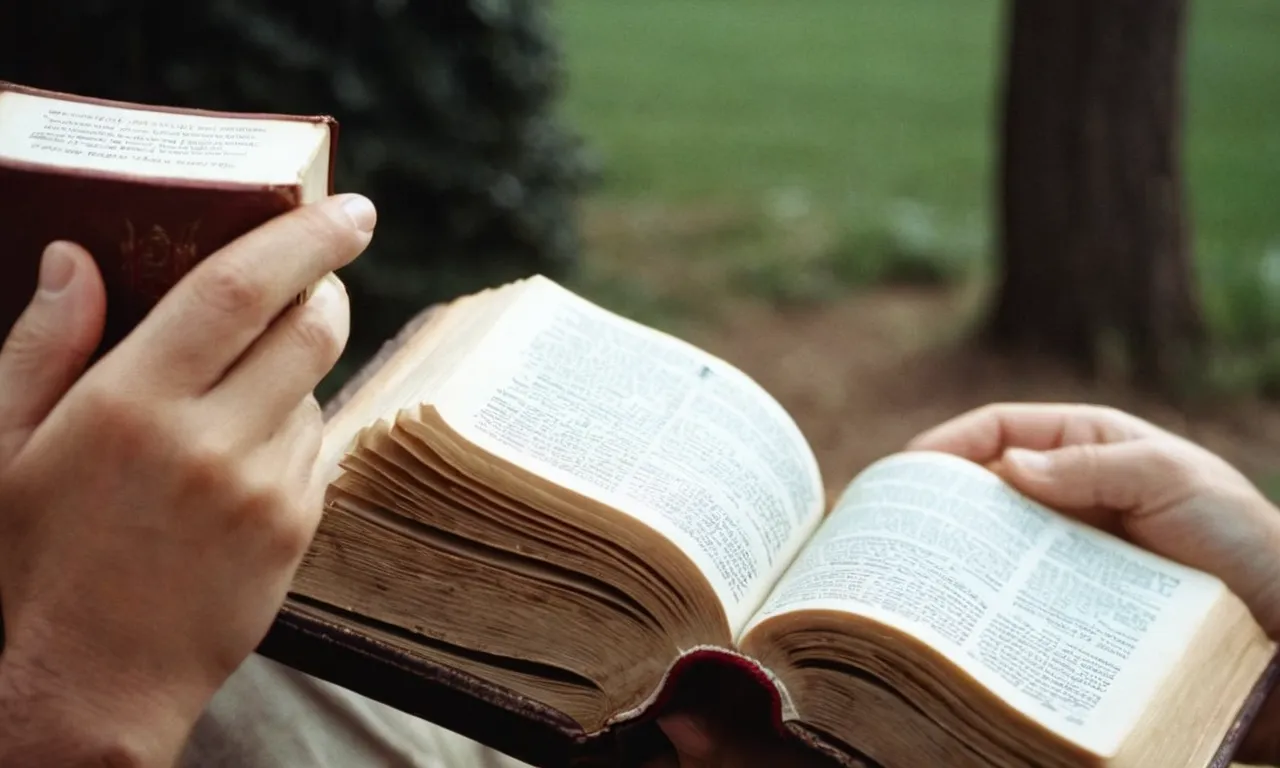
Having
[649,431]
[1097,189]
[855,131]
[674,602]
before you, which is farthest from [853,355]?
[674,602]

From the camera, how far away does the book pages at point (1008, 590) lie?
107 cm

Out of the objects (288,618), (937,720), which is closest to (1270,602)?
(937,720)

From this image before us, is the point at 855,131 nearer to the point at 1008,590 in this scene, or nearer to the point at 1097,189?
the point at 1097,189

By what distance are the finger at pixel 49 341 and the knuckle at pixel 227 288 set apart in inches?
3.3

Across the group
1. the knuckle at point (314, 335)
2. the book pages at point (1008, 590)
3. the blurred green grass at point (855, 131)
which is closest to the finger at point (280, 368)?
the knuckle at point (314, 335)

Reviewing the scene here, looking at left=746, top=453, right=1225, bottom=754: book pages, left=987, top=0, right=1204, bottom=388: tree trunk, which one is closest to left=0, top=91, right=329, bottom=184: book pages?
left=746, top=453, right=1225, bottom=754: book pages

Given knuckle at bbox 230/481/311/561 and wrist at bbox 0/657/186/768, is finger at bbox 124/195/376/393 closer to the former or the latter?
knuckle at bbox 230/481/311/561

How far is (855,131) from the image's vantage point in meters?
5.89

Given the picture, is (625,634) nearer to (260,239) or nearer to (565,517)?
(565,517)

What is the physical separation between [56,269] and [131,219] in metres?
0.06

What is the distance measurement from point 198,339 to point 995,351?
133 inches

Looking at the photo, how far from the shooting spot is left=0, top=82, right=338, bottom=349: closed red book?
0.84m

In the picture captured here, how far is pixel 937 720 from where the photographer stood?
42.3 inches

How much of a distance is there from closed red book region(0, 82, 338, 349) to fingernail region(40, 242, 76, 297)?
16 millimetres
